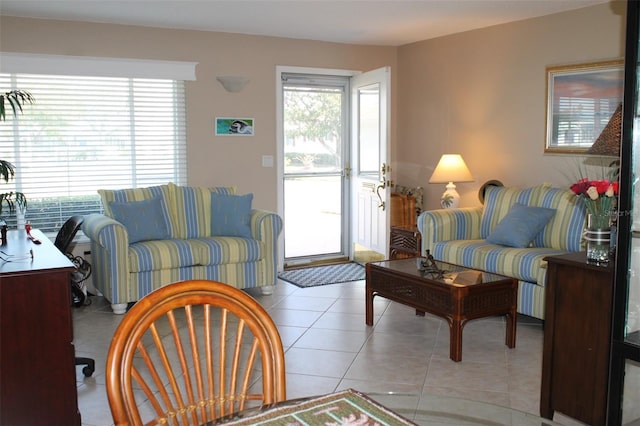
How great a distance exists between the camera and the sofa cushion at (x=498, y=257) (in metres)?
4.34

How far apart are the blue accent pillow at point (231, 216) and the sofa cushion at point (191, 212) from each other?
0.06 metres

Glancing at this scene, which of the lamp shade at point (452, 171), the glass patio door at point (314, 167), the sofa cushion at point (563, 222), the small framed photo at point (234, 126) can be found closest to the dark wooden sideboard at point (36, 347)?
the small framed photo at point (234, 126)

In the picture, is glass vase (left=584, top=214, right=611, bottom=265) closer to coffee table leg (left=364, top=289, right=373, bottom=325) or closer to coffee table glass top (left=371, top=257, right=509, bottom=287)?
coffee table glass top (left=371, top=257, right=509, bottom=287)

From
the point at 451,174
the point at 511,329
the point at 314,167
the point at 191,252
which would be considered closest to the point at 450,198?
the point at 451,174

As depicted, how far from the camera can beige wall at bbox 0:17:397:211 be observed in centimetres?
540

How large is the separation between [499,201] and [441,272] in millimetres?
1403

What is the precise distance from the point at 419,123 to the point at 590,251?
3.92 metres

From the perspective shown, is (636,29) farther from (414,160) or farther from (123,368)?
(414,160)

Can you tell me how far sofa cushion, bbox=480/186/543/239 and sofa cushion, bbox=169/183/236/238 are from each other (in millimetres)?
2353

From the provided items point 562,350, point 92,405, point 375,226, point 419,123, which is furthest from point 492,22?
point 92,405

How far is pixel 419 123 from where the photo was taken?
21.5 ft

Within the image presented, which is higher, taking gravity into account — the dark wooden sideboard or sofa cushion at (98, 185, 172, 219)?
sofa cushion at (98, 185, 172, 219)

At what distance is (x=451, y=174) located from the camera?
566 cm

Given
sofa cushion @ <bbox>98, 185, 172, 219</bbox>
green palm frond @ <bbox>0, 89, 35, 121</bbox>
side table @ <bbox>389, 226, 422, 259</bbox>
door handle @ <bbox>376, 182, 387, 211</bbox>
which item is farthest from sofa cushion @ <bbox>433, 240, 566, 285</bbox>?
green palm frond @ <bbox>0, 89, 35, 121</bbox>
